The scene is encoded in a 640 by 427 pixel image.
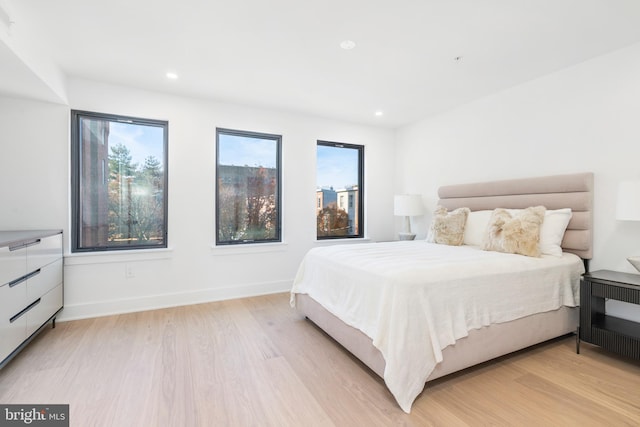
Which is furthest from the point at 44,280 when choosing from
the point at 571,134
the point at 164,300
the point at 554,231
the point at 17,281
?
the point at 571,134

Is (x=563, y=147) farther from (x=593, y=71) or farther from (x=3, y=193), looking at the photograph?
(x=3, y=193)

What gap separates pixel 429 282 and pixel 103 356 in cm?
253

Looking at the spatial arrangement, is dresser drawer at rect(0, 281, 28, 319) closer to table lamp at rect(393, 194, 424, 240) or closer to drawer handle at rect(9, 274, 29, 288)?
drawer handle at rect(9, 274, 29, 288)

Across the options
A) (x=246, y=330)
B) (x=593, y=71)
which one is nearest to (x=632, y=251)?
(x=593, y=71)

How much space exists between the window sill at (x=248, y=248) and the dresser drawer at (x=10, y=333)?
1824 millimetres

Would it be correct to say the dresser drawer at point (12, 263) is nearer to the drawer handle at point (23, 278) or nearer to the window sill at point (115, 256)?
the drawer handle at point (23, 278)

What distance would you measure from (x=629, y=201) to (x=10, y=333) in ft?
14.8

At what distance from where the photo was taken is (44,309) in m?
2.59

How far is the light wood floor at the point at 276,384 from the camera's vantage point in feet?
5.54

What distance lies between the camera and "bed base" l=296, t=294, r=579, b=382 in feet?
6.46

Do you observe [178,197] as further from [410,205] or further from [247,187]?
[410,205]

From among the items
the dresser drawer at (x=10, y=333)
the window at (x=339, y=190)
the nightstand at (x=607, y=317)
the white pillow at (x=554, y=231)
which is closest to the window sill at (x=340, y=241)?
the window at (x=339, y=190)

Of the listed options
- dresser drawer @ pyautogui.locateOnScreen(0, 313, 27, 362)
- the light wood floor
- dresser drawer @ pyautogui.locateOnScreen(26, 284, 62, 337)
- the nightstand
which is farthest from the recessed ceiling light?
dresser drawer @ pyautogui.locateOnScreen(26, 284, 62, 337)

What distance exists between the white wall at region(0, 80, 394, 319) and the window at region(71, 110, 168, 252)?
106mm
